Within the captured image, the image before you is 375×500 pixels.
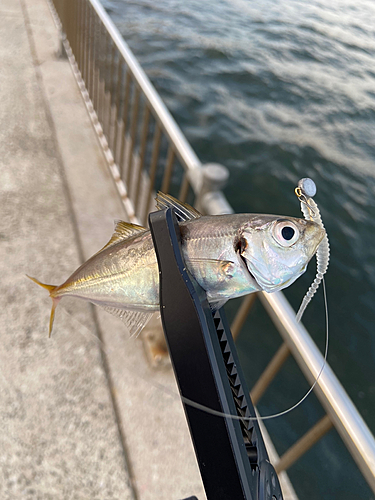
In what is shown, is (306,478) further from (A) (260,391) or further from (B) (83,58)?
(B) (83,58)

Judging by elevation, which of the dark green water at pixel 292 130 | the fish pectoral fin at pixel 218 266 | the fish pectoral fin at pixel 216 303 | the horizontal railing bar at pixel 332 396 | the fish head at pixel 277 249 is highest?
the fish head at pixel 277 249

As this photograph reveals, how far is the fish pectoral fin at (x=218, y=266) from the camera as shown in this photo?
16.7 inches

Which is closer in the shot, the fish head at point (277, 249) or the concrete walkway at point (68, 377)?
the fish head at point (277, 249)

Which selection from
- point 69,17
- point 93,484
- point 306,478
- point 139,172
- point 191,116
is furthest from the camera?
point 191,116

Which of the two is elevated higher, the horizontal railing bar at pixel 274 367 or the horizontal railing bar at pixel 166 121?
the horizontal railing bar at pixel 166 121

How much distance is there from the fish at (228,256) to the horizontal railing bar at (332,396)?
0.81 metres

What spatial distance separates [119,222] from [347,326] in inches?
153

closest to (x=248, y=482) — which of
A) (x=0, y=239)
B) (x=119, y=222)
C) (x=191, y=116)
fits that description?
(x=119, y=222)

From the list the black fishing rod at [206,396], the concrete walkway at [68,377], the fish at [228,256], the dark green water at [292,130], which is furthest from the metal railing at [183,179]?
the dark green water at [292,130]

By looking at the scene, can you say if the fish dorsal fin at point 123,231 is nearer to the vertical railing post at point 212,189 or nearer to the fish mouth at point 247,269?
the fish mouth at point 247,269

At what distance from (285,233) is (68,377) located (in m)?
1.73

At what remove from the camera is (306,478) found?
281cm

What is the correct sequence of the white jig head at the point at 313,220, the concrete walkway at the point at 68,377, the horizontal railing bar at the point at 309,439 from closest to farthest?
the white jig head at the point at 313,220, the horizontal railing bar at the point at 309,439, the concrete walkway at the point at 68,377

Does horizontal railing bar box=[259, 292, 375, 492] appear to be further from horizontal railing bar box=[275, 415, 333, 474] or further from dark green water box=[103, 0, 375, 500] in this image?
dark green water box=[103, 0, 375, 500]
